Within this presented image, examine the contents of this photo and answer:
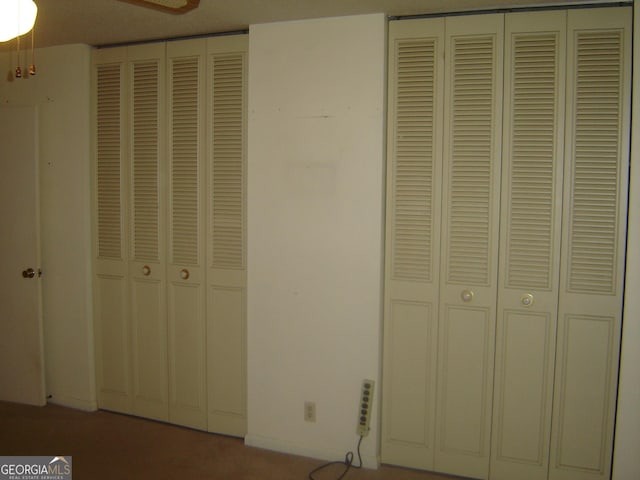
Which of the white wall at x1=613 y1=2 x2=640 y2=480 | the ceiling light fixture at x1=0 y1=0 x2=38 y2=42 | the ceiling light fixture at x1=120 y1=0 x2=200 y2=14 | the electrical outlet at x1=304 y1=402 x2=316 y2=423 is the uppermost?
the ceiling light fixture at x1=120 y1=0 x2=200 y2=14

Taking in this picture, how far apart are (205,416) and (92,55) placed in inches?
95.2

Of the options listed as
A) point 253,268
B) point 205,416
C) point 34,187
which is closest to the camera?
point 253,268

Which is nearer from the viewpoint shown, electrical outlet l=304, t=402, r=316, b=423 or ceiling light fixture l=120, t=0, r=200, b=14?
ceiling light fixture l=120, t=0, r=200, b=14

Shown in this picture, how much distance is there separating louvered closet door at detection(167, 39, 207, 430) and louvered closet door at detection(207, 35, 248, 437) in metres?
0.06

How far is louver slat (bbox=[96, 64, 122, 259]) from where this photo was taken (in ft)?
9.60

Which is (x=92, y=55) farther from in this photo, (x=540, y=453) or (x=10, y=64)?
(x=540, y=453)

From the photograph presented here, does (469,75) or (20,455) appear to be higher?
(469,75)

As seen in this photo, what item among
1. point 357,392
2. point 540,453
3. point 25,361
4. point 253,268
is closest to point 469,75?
point 253,268

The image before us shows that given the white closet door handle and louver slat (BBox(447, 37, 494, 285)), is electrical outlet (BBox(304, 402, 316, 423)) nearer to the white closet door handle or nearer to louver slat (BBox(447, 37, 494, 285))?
louver slat (BBox(447, 37, 494, 285))

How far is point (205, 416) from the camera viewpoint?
9.27ft

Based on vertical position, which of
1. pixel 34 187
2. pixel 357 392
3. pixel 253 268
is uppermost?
pixel 34 187

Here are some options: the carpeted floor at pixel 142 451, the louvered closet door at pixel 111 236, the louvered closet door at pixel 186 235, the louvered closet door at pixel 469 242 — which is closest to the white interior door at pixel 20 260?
the carpeted floor at pixel 142 451

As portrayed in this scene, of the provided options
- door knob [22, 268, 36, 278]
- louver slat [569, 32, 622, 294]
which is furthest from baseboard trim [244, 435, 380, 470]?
door knob [22, 268, 36, 278]

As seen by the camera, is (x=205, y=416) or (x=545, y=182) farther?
(x=205, y=416)
